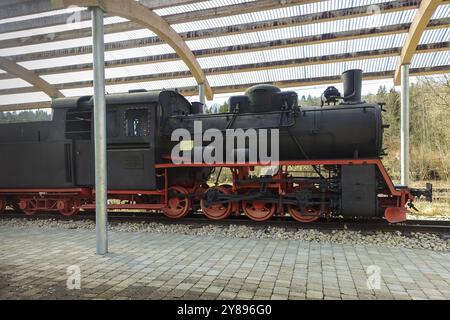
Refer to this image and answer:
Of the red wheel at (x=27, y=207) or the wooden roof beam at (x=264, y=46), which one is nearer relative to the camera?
the red wheel at (x=27, y=207)

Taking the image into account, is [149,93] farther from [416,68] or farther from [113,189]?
[416,68]

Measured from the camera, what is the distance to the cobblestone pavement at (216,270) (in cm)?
357

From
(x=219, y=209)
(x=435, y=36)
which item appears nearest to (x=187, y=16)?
(x=219, y=209)

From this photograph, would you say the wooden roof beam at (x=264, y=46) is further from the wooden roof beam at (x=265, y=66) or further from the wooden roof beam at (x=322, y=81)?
the wooden roof beam at (x=322, y=81)

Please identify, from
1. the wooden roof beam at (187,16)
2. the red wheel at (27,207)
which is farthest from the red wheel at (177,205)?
the wooden roof beam at (187,16)

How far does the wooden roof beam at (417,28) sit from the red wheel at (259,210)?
6896 millimetres

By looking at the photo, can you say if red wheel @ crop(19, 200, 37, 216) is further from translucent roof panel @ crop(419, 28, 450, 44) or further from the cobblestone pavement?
translucent roof panel @ crop(419, 28, 450, 44)

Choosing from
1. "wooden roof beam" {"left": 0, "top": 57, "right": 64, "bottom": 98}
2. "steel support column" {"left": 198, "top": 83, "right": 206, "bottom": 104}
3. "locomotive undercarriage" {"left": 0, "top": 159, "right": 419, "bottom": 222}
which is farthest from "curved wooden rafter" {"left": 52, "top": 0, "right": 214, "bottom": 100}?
"wooden roof beam" {"left": 0, "top": 57, "right": 64, "bottom": 98}

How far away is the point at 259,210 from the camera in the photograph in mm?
7500

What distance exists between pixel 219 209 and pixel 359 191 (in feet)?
10.6

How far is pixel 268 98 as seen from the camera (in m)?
7.58

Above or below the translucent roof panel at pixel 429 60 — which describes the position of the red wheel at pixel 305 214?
below

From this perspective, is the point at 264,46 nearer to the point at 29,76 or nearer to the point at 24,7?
the point at 24,7
